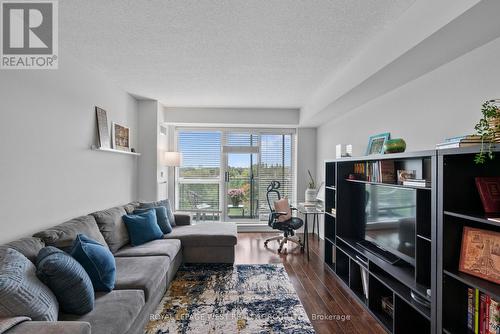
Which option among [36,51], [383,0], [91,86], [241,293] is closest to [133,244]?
[241,293]

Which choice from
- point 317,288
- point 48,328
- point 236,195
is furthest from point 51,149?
Result: point 236,195

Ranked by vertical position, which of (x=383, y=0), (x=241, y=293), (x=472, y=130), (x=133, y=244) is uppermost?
(x=383, y=0)

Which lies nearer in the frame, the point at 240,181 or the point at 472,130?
the point at 472,130

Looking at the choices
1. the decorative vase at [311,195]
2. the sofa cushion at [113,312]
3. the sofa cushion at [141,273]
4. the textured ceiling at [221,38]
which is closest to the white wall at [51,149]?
the textured ceiling at [221,38]

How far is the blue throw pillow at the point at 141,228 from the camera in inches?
123

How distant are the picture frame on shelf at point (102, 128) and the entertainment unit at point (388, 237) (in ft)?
10.1

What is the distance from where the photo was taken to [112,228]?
2918mm

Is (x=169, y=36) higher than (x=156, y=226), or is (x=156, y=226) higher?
(x=169, y=36)

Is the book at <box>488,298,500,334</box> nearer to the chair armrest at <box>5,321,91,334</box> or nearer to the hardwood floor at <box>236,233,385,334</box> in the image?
the hardwood floor at <box>236,233,385,334</box>

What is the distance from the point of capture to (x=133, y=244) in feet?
10.2

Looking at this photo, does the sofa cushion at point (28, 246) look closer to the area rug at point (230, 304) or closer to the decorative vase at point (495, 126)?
the area rug at point (230, 304)

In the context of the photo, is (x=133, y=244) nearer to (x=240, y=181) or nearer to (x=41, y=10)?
(x=41, y=10)

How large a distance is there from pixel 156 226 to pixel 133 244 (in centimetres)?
36

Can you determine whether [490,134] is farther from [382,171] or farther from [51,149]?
[51,149]
